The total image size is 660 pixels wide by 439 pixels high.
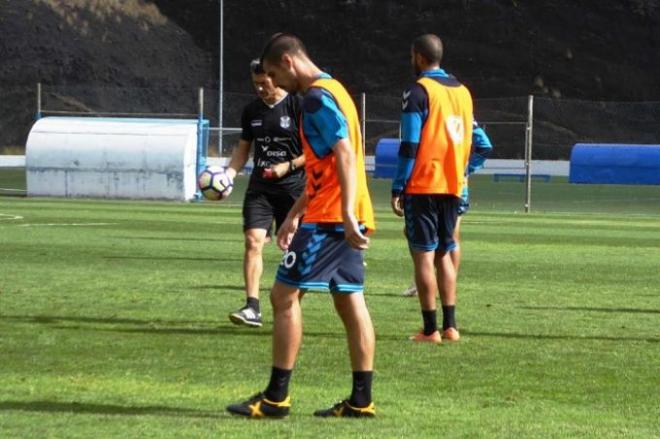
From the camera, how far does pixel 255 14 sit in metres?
74.1

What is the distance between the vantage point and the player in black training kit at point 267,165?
11594 mm

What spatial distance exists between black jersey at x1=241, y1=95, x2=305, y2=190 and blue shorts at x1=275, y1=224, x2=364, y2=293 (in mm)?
4351

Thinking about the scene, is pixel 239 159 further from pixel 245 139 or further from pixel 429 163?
pixel 429 163

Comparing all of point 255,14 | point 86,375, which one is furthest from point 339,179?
point 255,14

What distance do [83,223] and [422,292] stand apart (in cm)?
1581

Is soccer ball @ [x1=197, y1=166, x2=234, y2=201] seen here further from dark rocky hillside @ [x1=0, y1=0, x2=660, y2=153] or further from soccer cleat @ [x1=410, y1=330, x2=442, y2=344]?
dark rocky hillside @ [x1=0, y1=0, x2=660, y2=153]

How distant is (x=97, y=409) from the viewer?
7.46 m

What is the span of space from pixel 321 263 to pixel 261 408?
700 millimetres

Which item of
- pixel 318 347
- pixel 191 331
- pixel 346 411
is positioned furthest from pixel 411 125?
pixel 346 411

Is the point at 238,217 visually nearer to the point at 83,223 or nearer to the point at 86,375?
the point at 83,223

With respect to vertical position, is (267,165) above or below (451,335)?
above

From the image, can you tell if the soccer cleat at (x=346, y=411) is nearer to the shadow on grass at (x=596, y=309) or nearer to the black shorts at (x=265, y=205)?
the black shorts at (x=265, y=205)

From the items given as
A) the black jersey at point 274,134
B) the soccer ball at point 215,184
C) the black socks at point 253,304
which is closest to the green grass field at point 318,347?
the black socks at point 253,304

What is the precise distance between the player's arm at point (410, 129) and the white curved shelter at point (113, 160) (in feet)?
81.7
